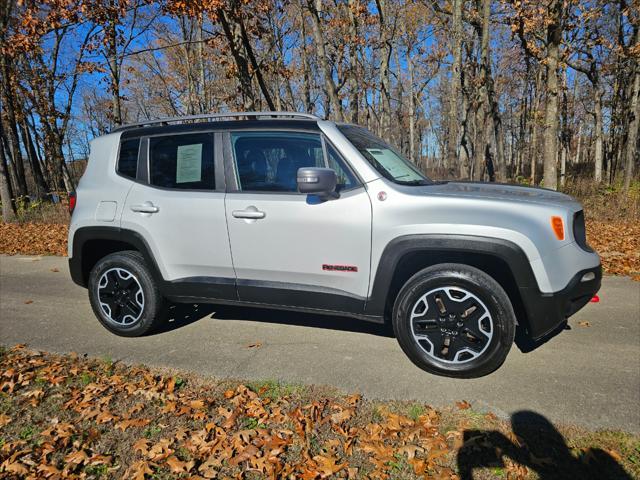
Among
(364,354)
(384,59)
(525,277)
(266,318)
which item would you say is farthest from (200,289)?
(384,59)

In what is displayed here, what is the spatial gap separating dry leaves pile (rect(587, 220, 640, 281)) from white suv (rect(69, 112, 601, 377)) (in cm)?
359

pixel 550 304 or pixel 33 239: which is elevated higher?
pixel 550 304

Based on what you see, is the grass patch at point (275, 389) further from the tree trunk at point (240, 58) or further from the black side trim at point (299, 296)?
the tree trunk at point (240, 58)

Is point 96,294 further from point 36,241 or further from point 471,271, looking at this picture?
point 36,241

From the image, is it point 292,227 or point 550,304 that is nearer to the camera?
point 550,304

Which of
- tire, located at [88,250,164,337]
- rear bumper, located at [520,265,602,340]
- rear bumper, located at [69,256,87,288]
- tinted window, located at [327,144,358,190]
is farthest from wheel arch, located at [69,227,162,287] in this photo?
rear bumper, located at [520,265,602,340]

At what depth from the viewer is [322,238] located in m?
3.18

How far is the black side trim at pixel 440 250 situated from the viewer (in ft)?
9.11

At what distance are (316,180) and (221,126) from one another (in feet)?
4.33

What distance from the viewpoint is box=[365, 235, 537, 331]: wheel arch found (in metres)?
2.79

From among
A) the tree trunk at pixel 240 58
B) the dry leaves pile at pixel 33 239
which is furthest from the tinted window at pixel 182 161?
the tree trunk at pixel 240 58

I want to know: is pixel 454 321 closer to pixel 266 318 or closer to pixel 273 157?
pixel 273 157

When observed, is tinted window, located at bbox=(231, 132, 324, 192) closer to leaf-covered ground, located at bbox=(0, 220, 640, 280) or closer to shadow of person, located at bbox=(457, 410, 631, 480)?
shadow of person, located at bbox=(457, 410, 631, 480)

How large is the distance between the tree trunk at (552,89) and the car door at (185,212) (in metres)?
8.30
